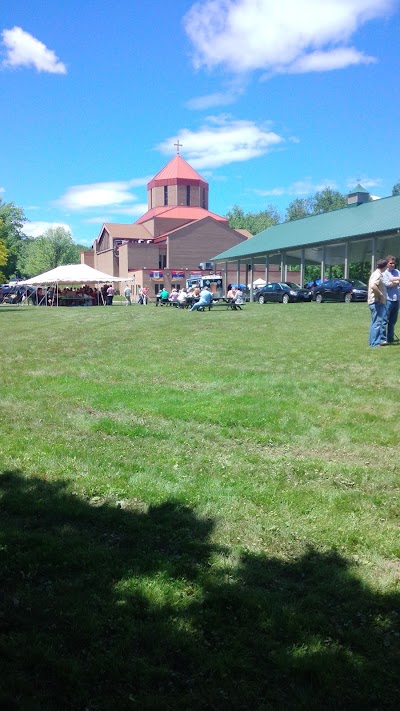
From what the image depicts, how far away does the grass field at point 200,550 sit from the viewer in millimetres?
2441

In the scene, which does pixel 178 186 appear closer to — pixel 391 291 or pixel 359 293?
pixel 359 293

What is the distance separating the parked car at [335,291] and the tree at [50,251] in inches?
3091

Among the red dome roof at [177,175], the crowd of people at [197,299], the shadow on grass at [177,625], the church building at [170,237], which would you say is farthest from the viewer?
the red dome roof at [177,175]

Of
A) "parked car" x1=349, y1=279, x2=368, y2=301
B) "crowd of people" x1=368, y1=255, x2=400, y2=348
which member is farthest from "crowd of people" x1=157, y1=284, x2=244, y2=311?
"crowd of people" x1=368, y1=255, x2=400, y2=348

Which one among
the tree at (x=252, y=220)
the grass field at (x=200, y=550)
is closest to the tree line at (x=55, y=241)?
the tree at (x=252, y=220)

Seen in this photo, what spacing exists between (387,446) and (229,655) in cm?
345

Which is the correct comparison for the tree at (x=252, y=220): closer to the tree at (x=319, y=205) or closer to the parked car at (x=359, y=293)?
the tree at (x=319, y=205)

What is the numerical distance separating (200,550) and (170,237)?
248 ft

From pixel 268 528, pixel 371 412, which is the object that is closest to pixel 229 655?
pixel 268 528

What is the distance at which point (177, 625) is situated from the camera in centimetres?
278

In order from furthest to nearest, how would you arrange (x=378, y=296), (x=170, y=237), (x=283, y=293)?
(x=170, y=237) < (x=283, y=293) < (x=378, y=296)

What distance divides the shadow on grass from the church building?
228 feet

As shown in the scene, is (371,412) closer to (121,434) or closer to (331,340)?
(121,434)

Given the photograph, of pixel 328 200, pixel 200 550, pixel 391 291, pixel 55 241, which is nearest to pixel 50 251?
pixel 55 241
